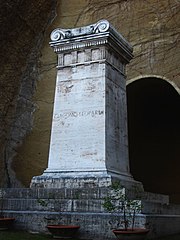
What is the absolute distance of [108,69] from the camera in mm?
8148

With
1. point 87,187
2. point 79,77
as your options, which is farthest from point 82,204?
point 79,77

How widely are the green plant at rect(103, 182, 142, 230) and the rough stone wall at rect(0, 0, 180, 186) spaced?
7.54 meters

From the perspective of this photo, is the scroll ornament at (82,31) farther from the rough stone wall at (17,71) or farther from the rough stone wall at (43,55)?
the rough stone wall at (17,71)

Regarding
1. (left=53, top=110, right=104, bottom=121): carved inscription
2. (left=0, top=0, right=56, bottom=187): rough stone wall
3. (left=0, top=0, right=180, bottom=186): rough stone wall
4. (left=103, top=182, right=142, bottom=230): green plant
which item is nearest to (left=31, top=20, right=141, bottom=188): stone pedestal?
(left=53, top=110, right=104, bottom=121): carved inscription

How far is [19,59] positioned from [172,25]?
636cm

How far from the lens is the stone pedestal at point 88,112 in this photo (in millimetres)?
7441

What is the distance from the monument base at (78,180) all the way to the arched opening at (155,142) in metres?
7.96

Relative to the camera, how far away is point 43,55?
16391 millimetres

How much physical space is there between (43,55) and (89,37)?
28.0 feet

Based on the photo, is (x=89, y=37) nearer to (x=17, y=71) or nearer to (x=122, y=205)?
(x=122, y=205)

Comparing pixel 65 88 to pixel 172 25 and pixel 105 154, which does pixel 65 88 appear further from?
pixel 172 25

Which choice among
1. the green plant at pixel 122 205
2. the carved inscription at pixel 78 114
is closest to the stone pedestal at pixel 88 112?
the carved inscription at pixel 78 114

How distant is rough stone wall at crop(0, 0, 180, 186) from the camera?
46.0 ft

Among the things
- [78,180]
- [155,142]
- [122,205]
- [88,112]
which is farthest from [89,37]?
[155,142]
